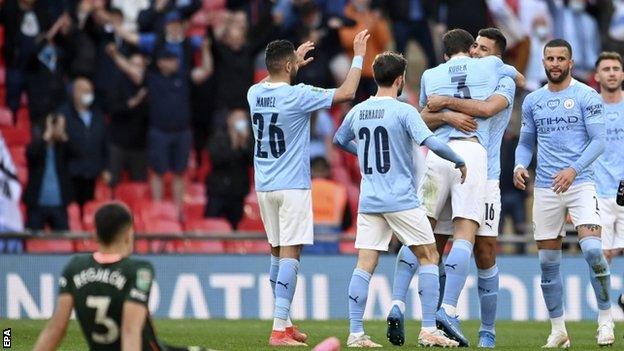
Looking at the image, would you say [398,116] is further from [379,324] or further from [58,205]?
[58,205]

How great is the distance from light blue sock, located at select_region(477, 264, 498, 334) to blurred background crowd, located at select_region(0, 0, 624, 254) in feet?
27.0

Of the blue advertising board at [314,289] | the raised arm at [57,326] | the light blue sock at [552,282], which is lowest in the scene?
the blue advertising board at [314,289]

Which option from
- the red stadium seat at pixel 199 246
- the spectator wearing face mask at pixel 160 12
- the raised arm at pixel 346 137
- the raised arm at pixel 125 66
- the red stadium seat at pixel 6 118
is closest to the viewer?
the raised arm at pixel 346 137

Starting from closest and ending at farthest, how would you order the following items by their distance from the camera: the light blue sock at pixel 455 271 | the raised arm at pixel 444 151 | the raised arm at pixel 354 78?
the raised arm at pixel 444 151 < the light blue sock at pixel 455 271 < the raised arm at pixel 354 78

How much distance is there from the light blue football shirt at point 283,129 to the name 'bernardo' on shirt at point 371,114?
0.75 metres

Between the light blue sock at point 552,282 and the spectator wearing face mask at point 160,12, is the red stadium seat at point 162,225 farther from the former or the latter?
the light blue sock at point 552,282

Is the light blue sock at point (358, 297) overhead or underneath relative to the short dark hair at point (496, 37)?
underneath

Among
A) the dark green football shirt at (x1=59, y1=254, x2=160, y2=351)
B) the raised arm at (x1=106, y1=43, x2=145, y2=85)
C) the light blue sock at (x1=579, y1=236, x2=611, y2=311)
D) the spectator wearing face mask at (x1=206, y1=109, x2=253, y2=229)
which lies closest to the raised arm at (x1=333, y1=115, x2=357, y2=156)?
the light blue sock at (x1=579, y1=236, x2=611, y2=311)

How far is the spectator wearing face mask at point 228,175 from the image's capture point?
2214 centimetres

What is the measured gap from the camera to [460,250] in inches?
518

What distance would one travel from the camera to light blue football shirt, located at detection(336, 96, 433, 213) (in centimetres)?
1286

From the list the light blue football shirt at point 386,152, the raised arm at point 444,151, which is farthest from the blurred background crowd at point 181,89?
the raised arm at point 444,151

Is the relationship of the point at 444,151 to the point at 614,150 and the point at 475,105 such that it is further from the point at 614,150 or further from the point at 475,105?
the point at 614,150

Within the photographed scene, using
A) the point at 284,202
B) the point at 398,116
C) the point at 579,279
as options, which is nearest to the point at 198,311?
the point at 579,279
